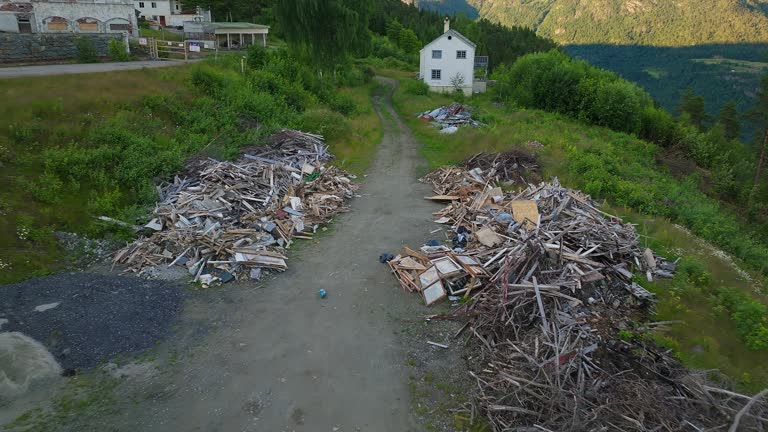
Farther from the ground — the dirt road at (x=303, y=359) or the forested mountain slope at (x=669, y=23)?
the forested mountain slope at (x=669, y=23)

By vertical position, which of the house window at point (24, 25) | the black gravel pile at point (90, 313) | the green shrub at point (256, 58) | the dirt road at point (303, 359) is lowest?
the dirt road at point (303, 359)

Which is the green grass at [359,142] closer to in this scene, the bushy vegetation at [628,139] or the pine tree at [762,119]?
the bushy vegetation at [628,139]

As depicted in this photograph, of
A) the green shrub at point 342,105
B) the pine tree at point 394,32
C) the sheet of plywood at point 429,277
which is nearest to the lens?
the sheet of plywood at point 429,277

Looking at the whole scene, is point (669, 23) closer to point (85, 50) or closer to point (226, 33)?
point (226, 33)

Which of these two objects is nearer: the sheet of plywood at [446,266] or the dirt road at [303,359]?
the dirt road at [303,359]

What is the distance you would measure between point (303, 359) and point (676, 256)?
11.3 metres

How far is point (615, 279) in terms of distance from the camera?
1216cm

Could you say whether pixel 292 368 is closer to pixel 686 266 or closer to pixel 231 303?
pixel 231 303

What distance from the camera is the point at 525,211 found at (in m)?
14.9

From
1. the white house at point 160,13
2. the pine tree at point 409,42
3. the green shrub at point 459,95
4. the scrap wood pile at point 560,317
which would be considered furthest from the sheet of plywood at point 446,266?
the pine tree at point 409,42

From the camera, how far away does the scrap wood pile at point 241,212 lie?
13.9m

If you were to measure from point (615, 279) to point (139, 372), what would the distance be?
37.7 feet

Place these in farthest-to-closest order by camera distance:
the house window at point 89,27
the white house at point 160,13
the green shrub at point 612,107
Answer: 1. the white house at point 160,13
2. the green shrub at point 612,107
3. the house window at point 89,27

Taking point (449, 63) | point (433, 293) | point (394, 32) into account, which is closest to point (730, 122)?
point (449, 63)
